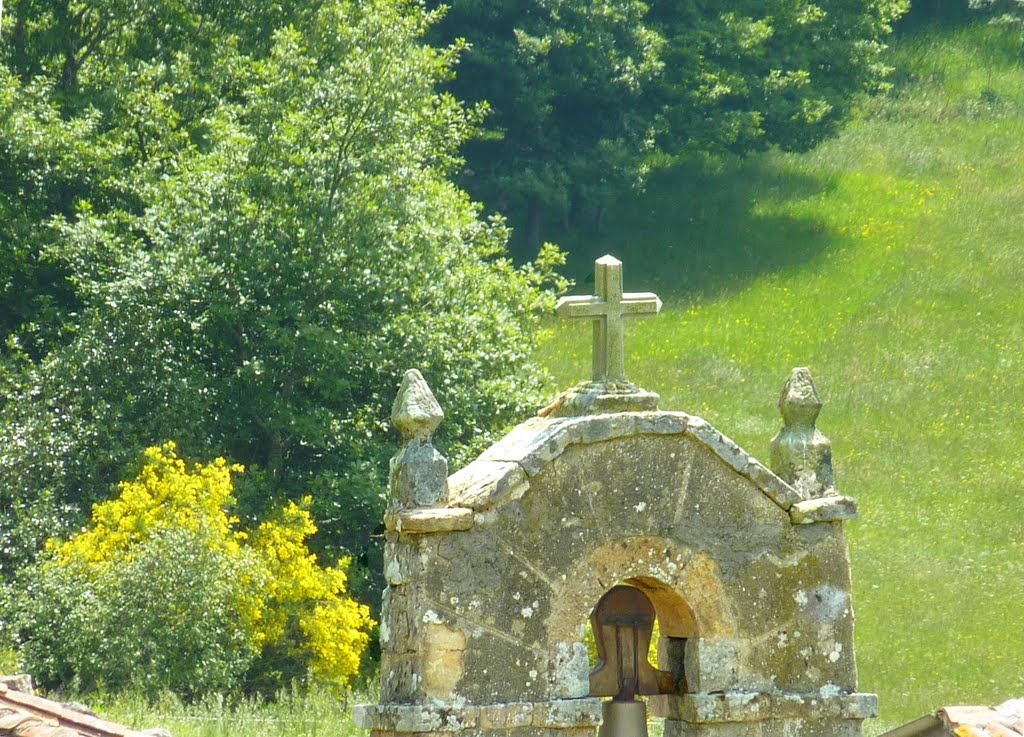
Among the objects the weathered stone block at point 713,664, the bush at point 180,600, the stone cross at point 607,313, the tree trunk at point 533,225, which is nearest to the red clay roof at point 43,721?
the weathered stone block at point 713,664

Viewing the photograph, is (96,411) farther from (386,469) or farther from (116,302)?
(386,469)

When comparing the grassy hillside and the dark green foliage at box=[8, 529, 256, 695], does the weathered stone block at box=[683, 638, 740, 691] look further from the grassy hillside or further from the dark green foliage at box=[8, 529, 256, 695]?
the grassy hillside

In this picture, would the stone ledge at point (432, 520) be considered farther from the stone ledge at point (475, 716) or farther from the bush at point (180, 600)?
the bush at point (180, 600)

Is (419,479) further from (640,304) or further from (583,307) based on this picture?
(640,304)

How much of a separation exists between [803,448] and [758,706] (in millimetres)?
1195

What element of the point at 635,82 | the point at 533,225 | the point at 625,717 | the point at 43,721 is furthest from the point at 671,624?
the point at 635,82

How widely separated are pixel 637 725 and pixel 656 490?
1.20 metres

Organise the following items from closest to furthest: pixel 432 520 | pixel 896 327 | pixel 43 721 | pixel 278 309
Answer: pixel 432 520 → pixel 43 721 → pixel 278 309 → pixel 896 327

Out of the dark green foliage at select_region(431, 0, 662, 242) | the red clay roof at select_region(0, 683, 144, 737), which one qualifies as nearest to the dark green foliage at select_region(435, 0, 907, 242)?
the dark green foliage at select_region(431, 0, 662, 242)

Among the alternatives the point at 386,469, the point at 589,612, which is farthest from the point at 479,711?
the point at 386,469

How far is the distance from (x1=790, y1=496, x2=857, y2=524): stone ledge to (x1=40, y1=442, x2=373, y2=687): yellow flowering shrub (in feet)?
43.7

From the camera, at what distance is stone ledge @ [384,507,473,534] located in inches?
306

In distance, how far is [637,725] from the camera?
869cm

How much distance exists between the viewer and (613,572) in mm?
8125
